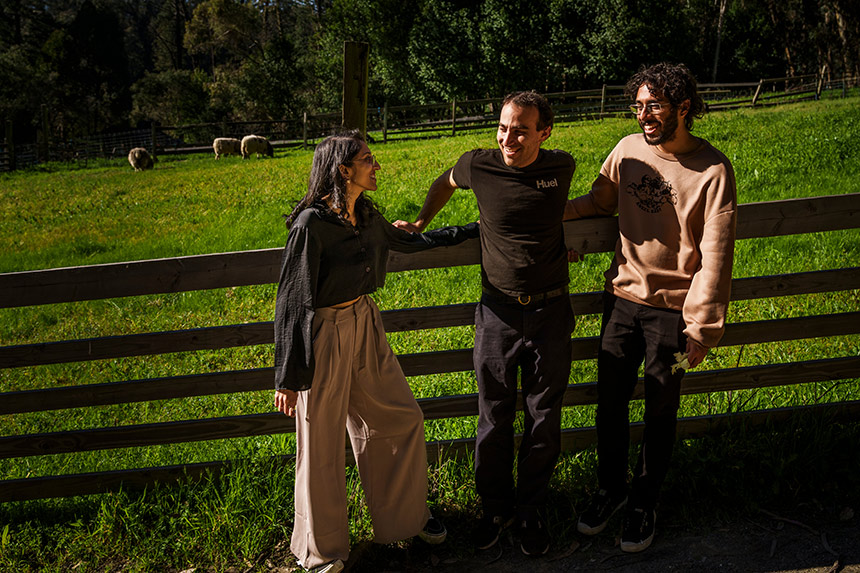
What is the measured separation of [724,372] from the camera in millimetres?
3920

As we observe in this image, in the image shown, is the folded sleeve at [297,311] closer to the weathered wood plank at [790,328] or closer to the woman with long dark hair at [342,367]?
the woman with long dark hair at [342,367]

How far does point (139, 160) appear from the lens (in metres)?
25.8

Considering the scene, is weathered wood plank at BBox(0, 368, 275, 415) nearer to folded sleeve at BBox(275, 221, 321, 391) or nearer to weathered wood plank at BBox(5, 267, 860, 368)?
weathered wood plank at BBox(5, 267, 860, 368)

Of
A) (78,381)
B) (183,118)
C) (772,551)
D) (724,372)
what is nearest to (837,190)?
(724,372)

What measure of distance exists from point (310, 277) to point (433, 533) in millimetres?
1542

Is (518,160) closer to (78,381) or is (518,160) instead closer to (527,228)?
(527,228)

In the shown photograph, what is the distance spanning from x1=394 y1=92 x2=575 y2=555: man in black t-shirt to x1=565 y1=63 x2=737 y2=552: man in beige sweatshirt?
0.94 feet

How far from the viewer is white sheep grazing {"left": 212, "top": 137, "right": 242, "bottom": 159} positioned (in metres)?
28.9

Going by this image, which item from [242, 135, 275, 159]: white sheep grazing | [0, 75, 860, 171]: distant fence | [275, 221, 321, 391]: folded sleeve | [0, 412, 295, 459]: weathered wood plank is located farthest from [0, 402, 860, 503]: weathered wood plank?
[242, 135, 275, 159]: white sheep grazing

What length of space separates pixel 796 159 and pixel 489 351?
9.93 m

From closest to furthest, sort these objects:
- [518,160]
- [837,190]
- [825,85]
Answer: [518,160] → [837,190] → [825,85]

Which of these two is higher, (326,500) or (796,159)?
(796,159)

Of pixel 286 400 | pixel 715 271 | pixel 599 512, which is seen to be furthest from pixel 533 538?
pixel 715 271

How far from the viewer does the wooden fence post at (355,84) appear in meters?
3.49
